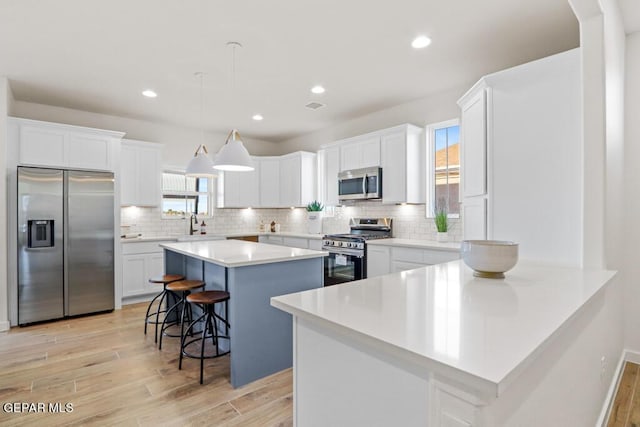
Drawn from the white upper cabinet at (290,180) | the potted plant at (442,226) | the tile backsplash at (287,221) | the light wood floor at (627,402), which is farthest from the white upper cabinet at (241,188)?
the light wood floor at (627,402)

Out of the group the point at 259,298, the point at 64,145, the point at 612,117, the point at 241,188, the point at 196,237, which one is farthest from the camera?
the point at 241,188

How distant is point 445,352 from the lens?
816 mm

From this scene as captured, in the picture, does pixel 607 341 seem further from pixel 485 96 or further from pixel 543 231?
pixel 485 96

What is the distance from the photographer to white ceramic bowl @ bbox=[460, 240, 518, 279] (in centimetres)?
165

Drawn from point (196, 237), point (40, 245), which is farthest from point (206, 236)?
point (40, 245)

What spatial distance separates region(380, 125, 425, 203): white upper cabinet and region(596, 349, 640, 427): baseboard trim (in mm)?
2441

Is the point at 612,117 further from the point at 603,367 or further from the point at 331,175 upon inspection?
the point at 331,175

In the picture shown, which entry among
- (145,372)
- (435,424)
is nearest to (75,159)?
(145,372)

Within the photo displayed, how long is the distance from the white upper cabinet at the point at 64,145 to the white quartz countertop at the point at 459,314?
13.8 feet

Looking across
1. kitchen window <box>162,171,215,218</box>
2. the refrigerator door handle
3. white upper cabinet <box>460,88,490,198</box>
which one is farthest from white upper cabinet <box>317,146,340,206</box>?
the refrigerator door handle

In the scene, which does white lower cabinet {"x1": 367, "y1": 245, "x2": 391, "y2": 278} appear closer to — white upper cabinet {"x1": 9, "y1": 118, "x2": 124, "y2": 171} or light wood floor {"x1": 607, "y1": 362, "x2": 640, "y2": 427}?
light wood floor {"x1": 607, "y1": 362, "x2": 640, "y2": 427}

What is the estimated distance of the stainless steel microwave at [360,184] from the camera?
15.1ft

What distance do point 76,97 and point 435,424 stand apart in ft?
16.9

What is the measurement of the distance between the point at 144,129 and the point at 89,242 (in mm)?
2051
